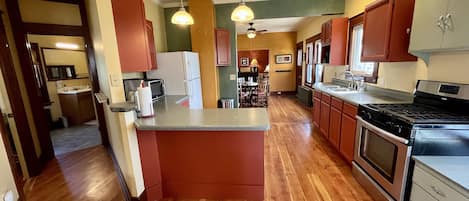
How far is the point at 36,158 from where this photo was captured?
2.67m

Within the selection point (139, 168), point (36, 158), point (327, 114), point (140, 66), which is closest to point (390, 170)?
point (327, 114)

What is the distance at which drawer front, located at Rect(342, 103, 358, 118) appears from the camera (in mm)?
2408

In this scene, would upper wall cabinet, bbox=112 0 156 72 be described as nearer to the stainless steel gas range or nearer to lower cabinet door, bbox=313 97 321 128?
the stainless steel gas range

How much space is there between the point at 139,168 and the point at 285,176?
1680mm

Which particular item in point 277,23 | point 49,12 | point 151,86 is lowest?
point 151,86

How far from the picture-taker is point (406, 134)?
63.3 inches

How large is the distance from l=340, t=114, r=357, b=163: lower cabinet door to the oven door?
0.52 feet

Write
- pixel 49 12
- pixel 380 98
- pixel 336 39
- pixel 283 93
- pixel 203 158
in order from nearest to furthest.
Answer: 1. pixel 203 158
2. pixel 380 98
3. pixel 49 12
4. pixel 336 39
5. pixel 283 93

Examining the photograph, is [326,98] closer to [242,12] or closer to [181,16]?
[242,12]

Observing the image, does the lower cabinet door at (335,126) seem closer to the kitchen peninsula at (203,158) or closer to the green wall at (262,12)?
the kitchen peninsula at (203,158)

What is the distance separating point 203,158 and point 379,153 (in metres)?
1.75

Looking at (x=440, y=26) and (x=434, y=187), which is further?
(x=440, y=26)

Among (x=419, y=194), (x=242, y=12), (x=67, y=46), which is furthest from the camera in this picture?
(x=67, y=46)

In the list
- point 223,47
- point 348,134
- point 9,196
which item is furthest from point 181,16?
point 348,134
